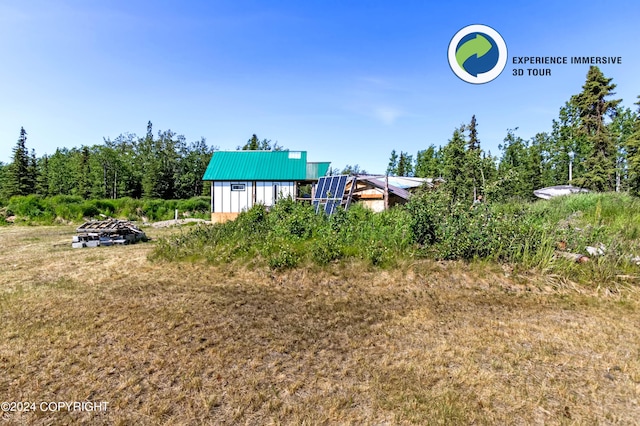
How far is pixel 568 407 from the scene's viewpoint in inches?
97.8

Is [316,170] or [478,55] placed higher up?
[478,55]

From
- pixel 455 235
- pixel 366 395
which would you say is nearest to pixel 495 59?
pixel 455 235

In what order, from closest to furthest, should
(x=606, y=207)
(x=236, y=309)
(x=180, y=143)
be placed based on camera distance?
Result: (x=236, y=309) → (x=606, y=207) → (x=180, y=143)

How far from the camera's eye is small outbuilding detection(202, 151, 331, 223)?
61.5 ft

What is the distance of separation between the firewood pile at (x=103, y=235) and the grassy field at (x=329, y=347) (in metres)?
4.68

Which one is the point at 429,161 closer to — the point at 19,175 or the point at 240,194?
the point at 240,194

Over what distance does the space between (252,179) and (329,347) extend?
16.1 metres

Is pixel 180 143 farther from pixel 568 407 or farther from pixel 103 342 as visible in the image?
pixel 568 407

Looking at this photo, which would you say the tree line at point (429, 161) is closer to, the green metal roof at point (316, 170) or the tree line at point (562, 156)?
the tree line at point (562, 156)

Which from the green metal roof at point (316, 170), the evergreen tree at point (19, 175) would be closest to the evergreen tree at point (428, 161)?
the green metal roof at point (316, 170)

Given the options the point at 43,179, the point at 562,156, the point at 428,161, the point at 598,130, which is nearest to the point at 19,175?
the point at 43,179

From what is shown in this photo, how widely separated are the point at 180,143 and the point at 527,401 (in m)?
45.0

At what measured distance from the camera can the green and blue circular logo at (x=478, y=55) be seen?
7.25 m

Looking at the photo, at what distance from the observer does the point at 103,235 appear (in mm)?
10844
